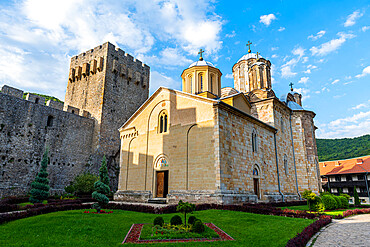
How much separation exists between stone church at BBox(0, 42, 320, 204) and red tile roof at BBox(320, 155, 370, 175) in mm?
16029

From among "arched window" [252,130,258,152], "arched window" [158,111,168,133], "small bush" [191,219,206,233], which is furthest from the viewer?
"arched window" [158,111,168,133]

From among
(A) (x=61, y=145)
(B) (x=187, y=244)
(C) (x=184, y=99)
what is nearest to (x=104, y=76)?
(A) (x=61, y=145)

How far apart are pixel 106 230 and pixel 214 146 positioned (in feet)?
27.5

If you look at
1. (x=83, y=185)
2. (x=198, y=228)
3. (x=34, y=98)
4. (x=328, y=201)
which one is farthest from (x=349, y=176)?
(x=34, y=98)

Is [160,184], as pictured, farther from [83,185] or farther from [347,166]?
[347,166]

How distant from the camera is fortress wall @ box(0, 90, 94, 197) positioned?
21.3 m

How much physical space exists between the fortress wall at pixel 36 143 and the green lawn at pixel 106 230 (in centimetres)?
1503

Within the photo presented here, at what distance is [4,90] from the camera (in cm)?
2289

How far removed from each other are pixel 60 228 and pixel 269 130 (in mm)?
17717

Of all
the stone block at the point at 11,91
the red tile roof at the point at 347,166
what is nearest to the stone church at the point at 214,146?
the stone block at the point at 11,91

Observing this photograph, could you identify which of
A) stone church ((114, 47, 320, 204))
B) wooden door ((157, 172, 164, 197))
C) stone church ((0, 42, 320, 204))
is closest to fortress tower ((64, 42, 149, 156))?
stone church ((0, 42, 320, 204))

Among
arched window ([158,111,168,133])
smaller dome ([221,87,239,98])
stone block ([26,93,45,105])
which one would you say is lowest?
arched window ([158,111,168,133])

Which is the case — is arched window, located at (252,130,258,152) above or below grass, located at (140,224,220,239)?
above

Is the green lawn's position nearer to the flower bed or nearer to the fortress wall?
the flower bed
